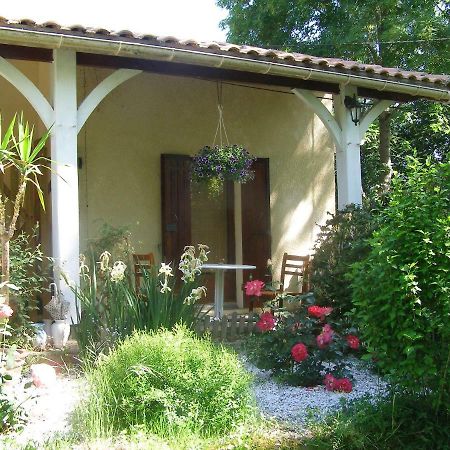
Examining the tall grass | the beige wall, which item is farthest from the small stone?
the beige wall

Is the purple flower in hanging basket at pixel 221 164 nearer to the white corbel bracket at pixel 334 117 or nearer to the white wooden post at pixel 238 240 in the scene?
the white corbel bracket at pixel 334 117

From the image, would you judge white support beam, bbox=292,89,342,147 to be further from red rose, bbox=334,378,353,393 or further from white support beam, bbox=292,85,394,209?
red rose, bbox=334,378,353,393

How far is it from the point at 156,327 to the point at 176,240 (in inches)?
145

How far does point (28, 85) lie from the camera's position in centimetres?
573

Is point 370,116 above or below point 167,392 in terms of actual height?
above

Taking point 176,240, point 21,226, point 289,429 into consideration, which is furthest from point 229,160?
point 289,429

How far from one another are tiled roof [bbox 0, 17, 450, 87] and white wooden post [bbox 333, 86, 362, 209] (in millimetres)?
626

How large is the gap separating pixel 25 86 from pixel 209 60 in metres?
1.73

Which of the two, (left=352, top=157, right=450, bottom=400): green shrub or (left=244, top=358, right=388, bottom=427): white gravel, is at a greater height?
(left=352, top=157, right=450, bottom=400): green shrub

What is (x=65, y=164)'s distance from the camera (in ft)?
18.9

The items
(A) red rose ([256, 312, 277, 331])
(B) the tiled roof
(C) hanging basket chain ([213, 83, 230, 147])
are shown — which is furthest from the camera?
(C) hanging basket chain ([213, 83, 230, 147])

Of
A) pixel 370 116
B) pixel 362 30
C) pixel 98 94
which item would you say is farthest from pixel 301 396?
pixel 362 30

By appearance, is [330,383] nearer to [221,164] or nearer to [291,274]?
[221,164]

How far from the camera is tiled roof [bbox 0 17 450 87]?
532cm
